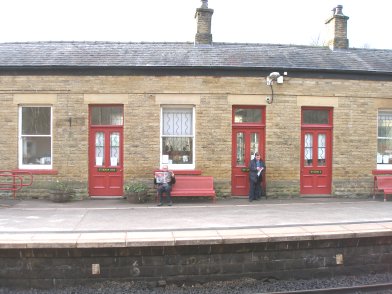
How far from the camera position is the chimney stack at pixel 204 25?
13.4 metres

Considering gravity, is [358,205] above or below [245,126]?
below

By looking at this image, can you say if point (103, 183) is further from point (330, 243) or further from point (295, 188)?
point (330, 243)

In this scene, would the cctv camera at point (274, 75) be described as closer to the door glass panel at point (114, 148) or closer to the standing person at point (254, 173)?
the standing person at point (254, 173)

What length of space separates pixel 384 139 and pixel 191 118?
22.3 ft

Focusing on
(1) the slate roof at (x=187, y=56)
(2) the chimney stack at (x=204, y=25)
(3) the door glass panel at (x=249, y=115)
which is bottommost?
(3) the door glass panel at (x=249, y=115)

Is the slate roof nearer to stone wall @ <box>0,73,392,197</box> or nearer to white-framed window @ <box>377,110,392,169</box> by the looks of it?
stone wall @ <box>0,73,392,197</box>

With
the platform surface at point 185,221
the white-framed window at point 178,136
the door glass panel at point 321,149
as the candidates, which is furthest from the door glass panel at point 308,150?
the white-framed window at point 178,136

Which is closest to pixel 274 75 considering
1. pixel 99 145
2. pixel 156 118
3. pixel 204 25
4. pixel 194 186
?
pixel 204 25

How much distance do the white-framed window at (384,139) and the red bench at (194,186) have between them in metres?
6.01

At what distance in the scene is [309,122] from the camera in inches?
504

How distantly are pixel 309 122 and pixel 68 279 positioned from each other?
9232 mm

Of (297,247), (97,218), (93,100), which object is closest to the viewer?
(297,247)

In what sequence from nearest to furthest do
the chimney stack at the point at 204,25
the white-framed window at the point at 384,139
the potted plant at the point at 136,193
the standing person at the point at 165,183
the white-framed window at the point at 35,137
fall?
1. the standing person at the point at 165,183
2. the potted plant at the point at 136,193
3. the white-framed window at the point at 35,137
4. the white-framed window at the point at 384,139
5. the chimney stack at the point at 204,25

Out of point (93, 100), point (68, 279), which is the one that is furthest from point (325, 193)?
point (68, 279)
